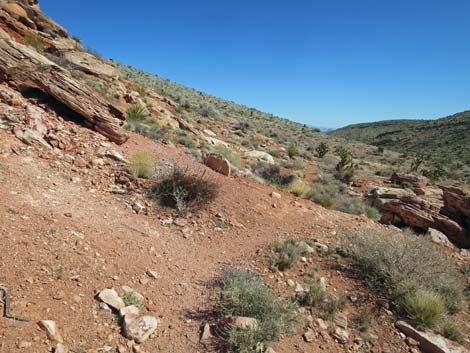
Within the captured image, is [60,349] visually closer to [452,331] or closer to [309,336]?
[309,336]

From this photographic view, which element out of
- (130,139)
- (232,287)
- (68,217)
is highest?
(130,139)

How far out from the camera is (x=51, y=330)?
265 centimetres

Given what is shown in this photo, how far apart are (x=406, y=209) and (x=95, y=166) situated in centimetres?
924

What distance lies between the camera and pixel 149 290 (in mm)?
3705

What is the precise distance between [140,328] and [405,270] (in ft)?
13.6

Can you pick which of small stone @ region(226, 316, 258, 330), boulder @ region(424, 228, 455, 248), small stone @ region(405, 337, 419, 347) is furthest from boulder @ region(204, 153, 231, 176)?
small stone @ region(405, 337, 419, 347)

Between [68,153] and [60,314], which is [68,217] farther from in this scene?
[68,153]

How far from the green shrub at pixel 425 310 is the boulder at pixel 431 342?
13 cm

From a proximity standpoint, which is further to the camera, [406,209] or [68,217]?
[406,209]

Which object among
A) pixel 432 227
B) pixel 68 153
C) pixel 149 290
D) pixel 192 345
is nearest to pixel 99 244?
pixel 149 290

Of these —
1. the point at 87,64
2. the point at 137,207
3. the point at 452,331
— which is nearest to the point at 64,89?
the point at 137,207

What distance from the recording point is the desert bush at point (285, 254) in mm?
4871

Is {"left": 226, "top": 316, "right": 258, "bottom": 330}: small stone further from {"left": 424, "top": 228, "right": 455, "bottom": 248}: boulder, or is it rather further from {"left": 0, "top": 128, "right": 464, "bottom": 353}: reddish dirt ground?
{"left": 424, "top": 228, "right": 455, "bottom": 248}: boulder

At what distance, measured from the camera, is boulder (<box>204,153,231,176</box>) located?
8414mm
